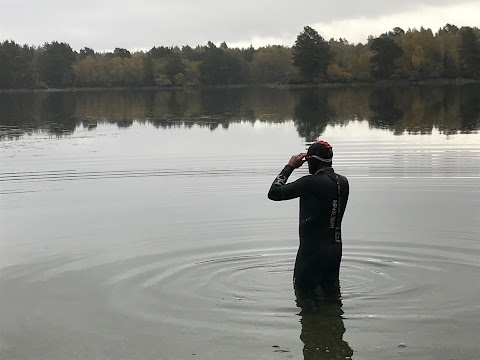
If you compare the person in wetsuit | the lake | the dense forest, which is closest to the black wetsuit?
the person in wetsuit

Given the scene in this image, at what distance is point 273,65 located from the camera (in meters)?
174

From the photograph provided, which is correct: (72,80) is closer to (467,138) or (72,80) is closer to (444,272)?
(467,138)

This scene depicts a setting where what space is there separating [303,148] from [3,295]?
18.3 meters

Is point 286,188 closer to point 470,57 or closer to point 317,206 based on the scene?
point 317,206

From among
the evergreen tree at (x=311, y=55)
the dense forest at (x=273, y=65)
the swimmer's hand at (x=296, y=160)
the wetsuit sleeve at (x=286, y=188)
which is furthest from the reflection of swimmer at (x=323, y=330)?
the evergreen tree at (x=311, y=55)

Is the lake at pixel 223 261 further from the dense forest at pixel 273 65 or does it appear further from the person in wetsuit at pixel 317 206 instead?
the dense forest at pixel 273 65

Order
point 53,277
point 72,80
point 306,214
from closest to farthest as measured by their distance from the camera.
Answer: point 306,214, point 53,277, point 72,80

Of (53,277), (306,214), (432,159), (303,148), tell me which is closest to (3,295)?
(53,277)

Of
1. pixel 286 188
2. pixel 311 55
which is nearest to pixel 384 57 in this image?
pixel 311 55

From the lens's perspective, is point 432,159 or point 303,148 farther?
point 303,148

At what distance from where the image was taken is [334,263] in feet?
28.3

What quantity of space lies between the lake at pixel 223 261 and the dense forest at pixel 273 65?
375 feet

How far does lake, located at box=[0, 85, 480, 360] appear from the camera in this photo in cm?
792

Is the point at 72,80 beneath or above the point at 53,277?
above
